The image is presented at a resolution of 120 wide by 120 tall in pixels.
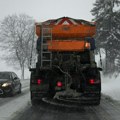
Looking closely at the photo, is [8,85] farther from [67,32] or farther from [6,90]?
[67,32]

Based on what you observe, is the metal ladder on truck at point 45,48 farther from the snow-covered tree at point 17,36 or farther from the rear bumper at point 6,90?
the snow-covered tree at point 17,36

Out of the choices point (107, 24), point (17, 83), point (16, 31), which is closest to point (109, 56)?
point (107, 24)

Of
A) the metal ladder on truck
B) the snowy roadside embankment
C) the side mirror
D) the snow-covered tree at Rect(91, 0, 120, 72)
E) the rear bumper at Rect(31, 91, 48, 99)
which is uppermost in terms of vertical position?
the snow-covered tree at Rect(91, 0, 120, 72)

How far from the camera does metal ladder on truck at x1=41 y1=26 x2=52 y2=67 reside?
586 inches

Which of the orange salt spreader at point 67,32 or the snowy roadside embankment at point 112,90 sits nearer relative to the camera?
the orange salt spreader at point 67,32

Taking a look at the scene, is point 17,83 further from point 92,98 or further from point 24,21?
point 24,21

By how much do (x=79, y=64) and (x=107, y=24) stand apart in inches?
1533

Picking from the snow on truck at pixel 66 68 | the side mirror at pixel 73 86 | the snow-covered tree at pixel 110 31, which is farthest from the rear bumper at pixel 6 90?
the snow-covered tree at pixel 110 31

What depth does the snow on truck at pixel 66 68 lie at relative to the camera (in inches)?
576

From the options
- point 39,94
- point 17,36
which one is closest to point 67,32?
point 39,94

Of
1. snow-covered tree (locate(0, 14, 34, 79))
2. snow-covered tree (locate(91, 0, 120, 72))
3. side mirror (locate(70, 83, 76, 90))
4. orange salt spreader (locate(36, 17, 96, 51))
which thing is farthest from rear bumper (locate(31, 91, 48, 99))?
snow-covered tree (locate(0, 14, 34, 79))

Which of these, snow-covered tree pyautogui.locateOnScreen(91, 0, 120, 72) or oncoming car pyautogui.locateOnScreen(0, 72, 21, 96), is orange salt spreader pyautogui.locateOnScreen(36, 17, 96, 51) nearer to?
oncoming car pyautogui.locateOnScreen(0, 72, 21, 96)

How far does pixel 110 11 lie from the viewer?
175ft

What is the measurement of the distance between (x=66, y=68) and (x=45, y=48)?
1115mm
